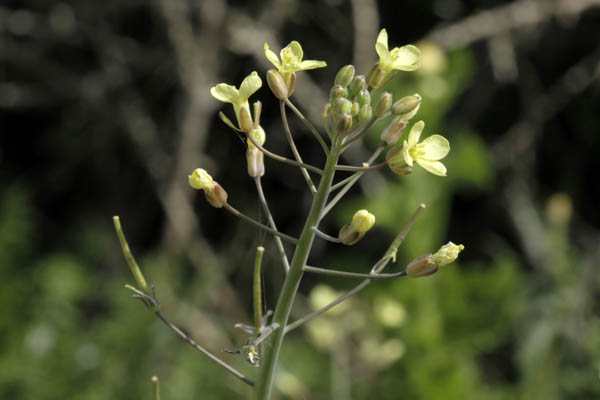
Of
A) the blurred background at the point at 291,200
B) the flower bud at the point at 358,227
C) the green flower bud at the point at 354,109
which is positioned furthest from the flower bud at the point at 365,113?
the blurred background at the point at 291,200

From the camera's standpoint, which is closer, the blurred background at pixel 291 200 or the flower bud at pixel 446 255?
the flower bud at pixel 446 255

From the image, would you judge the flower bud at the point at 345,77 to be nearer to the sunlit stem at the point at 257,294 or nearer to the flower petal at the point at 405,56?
the flower petal at the point at 405,56

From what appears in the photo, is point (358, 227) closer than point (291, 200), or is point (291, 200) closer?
point (358, 227)

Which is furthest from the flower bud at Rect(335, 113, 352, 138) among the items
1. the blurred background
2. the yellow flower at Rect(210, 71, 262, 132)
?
the blurred background

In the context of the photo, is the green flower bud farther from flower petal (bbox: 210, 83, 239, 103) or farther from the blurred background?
the blurred background

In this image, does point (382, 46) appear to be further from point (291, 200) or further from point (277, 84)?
point (291, 200)

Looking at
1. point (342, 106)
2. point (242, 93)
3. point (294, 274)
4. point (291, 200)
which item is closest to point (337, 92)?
point (342, 106)
